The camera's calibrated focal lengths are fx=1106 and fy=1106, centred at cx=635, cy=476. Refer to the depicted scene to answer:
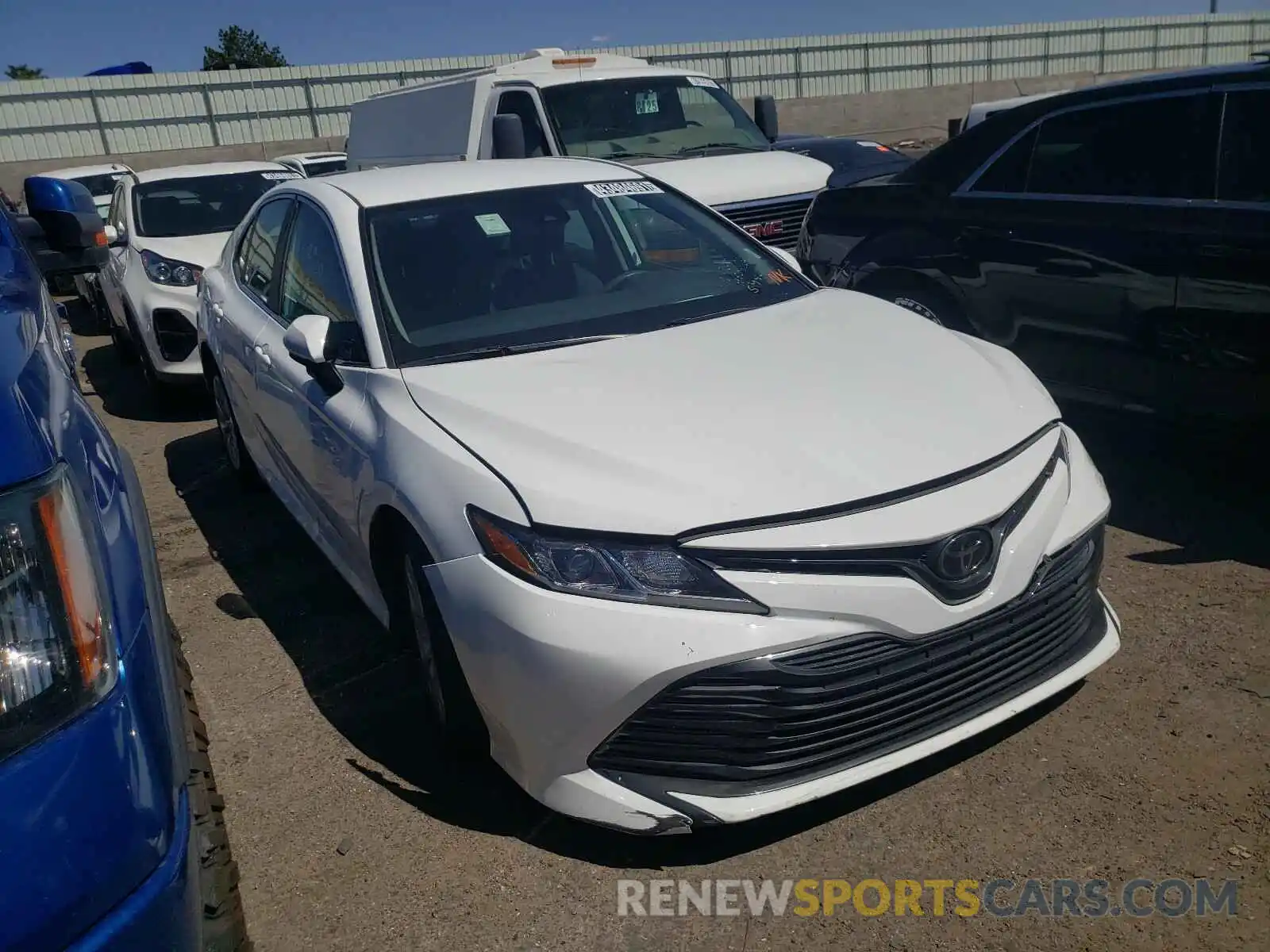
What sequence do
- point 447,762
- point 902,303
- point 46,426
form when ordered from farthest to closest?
point 902,303 → point 447,762 → point 46,426

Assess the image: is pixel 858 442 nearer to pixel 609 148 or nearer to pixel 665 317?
pixel 665 317

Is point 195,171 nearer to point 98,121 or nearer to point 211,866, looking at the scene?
point 211,866

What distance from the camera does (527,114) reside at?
898 cm

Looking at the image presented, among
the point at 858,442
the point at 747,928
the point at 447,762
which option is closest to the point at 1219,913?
the point at 747,928

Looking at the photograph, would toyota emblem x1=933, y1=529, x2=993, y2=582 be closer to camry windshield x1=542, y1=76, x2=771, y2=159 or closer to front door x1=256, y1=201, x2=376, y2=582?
front door x1=256, y1=201, x2=376, y2=582

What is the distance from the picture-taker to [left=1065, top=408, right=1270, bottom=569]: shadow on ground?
13.5 ft

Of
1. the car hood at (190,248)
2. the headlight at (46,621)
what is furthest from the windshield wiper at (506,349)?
the car hood at (190,248)

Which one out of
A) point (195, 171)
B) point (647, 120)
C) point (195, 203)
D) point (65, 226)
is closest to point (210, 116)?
point (195, 171)

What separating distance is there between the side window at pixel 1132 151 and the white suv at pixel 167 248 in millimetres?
5427

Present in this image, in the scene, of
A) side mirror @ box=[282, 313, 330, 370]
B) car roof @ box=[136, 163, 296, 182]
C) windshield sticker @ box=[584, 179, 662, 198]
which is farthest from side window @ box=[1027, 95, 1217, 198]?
car roof @ box=[136, 163, 296, 182]

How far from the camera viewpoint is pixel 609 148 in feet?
28.7

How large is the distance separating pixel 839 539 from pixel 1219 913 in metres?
1.16

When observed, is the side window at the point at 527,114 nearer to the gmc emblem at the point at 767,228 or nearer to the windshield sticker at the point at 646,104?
the windshield sticker at the point at 646,104

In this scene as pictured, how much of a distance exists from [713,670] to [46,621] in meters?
1.32
